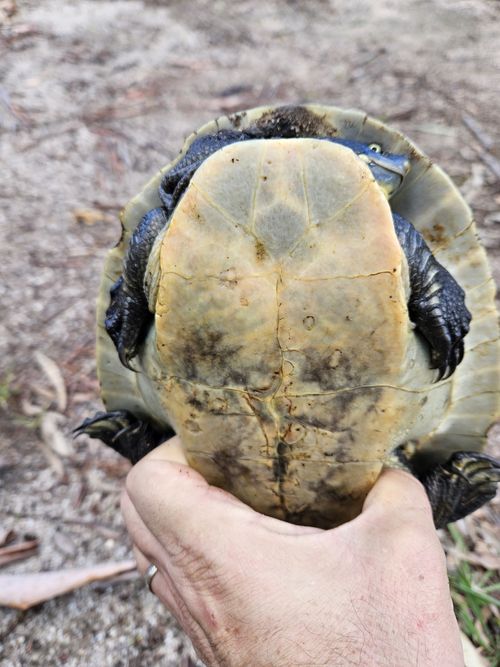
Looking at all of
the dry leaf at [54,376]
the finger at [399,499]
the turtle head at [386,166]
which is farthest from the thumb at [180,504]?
the dry leaf at [54,376]

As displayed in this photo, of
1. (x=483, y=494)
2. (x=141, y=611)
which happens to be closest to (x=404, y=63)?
(x=483, y=494)

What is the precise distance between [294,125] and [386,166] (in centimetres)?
24

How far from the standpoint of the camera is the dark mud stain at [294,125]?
4.12 feet

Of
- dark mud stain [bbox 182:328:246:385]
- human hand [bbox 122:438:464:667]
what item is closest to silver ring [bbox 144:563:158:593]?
human hand [bbox 122:438:464:667]

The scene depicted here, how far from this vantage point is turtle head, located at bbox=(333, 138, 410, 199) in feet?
3.67

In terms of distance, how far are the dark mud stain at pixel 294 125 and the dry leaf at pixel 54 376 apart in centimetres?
118

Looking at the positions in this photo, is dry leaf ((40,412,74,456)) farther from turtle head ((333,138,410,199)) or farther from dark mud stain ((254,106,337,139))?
turtle head ((333,138,410,199))

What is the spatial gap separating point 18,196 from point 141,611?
77.4 inches

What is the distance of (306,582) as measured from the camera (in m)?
0.92

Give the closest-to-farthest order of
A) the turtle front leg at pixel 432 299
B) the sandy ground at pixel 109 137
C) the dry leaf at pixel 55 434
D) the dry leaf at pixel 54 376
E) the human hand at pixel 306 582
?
the human hand at pixel 306 582 < the turtle front leg at pixel 432 299 < the sandy ground at pixel 109 137 < the dry leaf at pixel 55 434 < the dry leaf at pixel 54 376

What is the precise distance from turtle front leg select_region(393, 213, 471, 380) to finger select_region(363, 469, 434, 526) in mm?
246

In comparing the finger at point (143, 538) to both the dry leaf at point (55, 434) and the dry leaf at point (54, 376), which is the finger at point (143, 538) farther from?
the dry leaf at point (54, 376)

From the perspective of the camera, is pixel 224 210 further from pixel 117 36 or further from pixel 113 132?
pixel 117 36

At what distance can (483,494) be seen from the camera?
53.9 inches
